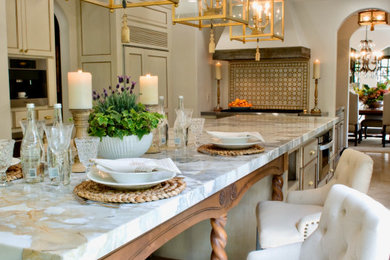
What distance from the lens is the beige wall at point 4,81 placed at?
11.8 feet

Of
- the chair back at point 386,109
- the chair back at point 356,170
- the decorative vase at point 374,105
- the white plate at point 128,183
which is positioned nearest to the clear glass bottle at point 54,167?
the white plate at point 128,183

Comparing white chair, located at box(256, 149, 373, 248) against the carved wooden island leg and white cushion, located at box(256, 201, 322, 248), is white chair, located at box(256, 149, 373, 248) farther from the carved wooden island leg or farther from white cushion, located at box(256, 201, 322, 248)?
the carved wooden island leg

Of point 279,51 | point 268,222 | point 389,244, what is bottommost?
point 268,222

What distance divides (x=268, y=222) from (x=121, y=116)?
91 centimetres

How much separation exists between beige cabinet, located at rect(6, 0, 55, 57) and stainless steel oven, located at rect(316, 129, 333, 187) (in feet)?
9.56

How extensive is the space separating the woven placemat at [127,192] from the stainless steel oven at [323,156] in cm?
244

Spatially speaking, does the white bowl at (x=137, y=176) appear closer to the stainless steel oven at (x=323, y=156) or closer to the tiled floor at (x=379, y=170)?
the stainless steel oven at (x=323, y=156)

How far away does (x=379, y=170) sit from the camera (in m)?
6.60

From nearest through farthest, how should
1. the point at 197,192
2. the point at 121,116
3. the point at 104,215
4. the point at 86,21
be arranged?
1. the point at 104,215
2. the point at 197,192
3. the point at 121,116
4. the point at 86,21

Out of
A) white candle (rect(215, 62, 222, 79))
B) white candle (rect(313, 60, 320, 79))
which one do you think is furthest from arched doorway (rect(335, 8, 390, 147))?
white candle (rect(215, 62, 222, 79))

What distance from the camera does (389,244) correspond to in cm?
124

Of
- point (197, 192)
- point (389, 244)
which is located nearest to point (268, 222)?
point (197, 192)

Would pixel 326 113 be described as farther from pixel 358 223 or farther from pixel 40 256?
pixel 40 256

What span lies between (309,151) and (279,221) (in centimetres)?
130
